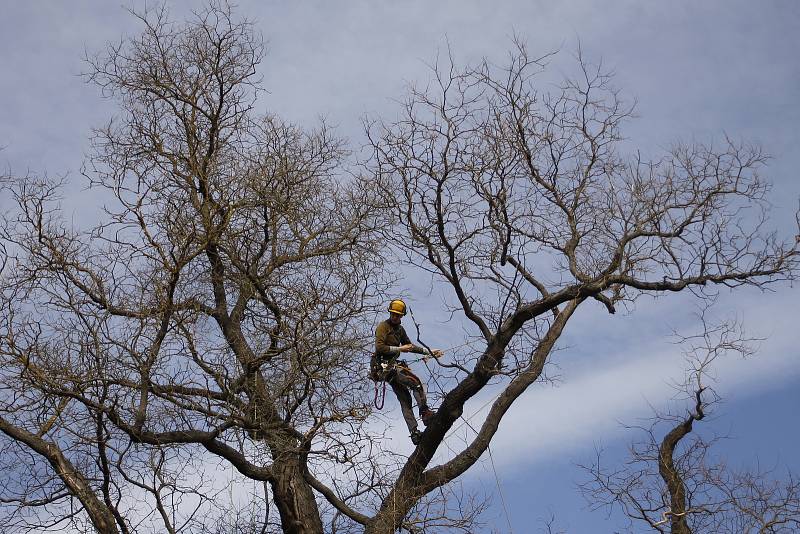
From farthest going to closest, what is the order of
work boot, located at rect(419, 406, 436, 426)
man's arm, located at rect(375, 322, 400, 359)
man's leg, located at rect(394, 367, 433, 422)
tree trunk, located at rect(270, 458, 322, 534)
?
tree trunk, located at rect(270, 458, 322, 534), work boot, located at rect(419, 406, 436, 426), man's leg, located at rect(394, 367, 433, 422), man's arm, located at rect(375, 322, 400, 359)

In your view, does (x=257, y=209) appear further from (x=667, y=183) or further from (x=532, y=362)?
(x=667, y=183)

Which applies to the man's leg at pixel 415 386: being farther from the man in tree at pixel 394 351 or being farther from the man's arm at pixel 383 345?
the man's arm at pixel 383 345

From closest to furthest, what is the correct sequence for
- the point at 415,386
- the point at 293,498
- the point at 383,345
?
1. the point at 383,345
2. the point at 415,386
3. the point at 293,498

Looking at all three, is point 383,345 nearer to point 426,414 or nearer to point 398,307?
point 398,307

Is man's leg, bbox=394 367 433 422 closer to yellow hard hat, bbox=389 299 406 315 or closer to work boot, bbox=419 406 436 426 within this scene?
work boot, bbox=419 406 436 426

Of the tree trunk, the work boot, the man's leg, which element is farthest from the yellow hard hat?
the tree trunk

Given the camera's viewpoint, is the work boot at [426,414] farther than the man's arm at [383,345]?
Yes

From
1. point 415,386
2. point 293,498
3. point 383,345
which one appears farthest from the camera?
point 293,498

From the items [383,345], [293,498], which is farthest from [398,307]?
[293,498]

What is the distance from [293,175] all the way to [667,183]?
4.32 m

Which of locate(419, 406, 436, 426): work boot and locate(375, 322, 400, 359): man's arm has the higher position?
locate(375, 322, 400, 359): man's arm

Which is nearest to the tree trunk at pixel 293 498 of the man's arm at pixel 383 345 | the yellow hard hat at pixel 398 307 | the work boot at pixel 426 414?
the work boot at pixel 426 414

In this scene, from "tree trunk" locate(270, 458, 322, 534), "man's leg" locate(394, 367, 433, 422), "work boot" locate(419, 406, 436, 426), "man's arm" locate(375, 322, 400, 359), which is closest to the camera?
"man's arm" locate(375, 322, 400, 359)

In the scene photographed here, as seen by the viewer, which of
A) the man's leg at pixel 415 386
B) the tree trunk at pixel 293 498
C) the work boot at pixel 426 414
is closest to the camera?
the man's leg at pixel 415 386
